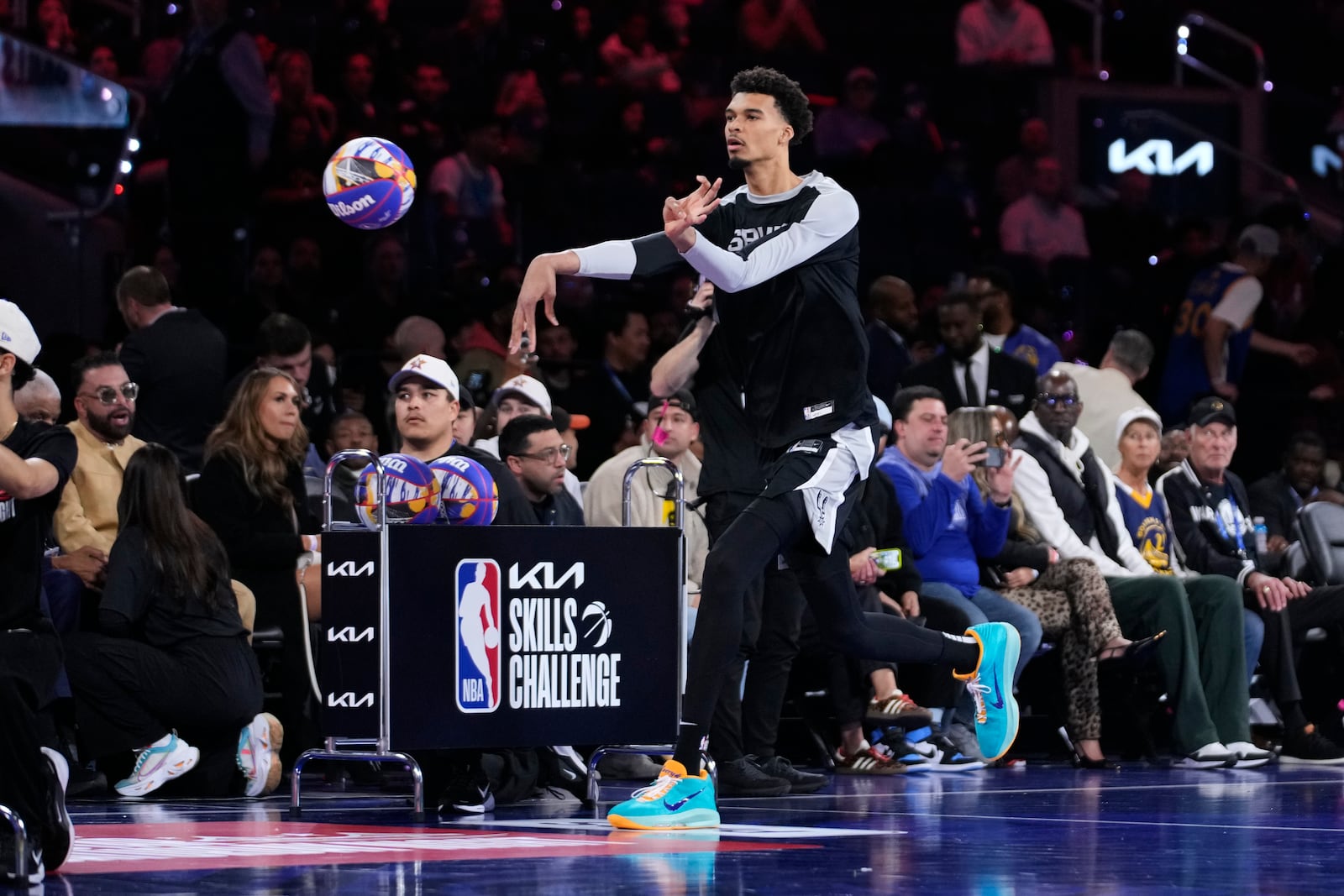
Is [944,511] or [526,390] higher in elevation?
[526,390]

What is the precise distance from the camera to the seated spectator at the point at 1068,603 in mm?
10320

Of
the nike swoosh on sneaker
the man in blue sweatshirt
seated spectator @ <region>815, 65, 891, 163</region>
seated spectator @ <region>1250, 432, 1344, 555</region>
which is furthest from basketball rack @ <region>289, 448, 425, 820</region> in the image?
seated spectator @ <region>815, 65, 891, 163</region>

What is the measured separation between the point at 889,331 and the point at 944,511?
7.74ft

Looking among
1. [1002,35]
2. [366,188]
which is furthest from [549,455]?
[1002,35]

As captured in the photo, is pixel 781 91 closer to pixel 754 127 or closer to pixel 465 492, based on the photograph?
pixel 754 127

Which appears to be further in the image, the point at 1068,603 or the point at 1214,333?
the point at 1214,333

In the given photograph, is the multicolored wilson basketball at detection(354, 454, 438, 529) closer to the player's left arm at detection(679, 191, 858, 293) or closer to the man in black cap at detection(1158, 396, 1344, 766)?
the player's left arm at detection(679, 191, 858, 293)

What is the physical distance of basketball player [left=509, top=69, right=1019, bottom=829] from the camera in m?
6.36

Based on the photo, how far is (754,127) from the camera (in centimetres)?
679

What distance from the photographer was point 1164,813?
287 inches

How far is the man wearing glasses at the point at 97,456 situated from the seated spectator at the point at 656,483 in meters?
2.26

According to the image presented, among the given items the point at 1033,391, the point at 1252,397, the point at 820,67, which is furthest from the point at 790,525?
the point at 820,67

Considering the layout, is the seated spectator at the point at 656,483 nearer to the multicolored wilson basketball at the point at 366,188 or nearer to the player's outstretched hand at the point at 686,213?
the multicolored wilson basketball at the point at 366,188

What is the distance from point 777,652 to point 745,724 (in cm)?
35
